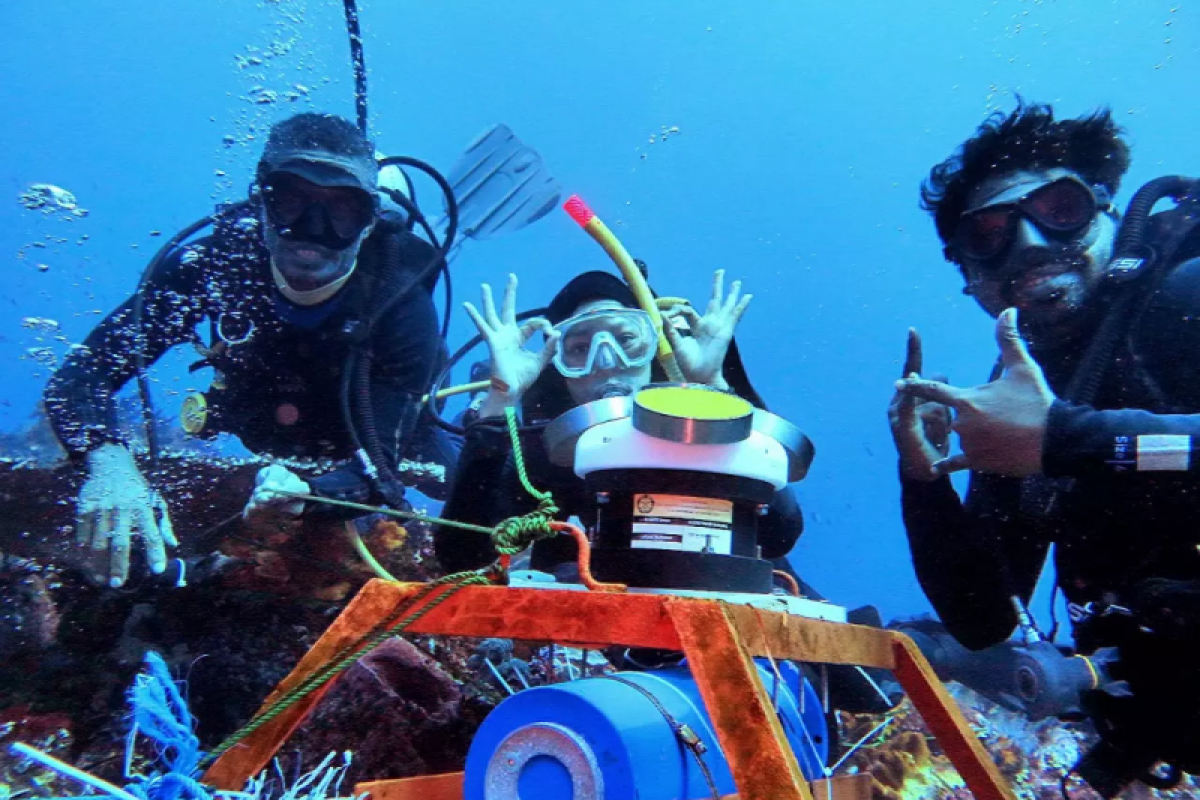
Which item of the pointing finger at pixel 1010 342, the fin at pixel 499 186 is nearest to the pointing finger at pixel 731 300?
the pointing finger at pixel 1010 342

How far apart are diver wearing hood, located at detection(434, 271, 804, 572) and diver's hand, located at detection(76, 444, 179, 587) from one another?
1598mm

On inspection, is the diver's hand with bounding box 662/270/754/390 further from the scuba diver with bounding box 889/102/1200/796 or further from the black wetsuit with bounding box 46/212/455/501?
the black wetsuit with bounding box 46/212/455/501

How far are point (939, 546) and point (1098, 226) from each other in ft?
6.16

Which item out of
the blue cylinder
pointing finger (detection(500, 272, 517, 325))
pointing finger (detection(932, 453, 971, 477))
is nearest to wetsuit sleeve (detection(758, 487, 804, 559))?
pointing finger (detection(932, 453, 971, 477))

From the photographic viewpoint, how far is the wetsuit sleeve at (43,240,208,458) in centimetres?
418

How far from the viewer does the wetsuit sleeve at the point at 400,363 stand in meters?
4.80

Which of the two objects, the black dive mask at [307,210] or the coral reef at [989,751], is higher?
the black dive mask at [307,210]

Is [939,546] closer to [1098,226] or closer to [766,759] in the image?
[1098,226]

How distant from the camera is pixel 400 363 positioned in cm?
489

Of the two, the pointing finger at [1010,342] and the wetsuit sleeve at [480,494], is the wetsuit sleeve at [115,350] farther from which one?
the pointing finger at [1010,342]

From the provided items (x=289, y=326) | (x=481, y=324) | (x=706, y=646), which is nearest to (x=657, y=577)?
(x=706, y=646)

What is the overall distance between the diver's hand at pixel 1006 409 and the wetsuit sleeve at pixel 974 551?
49cm

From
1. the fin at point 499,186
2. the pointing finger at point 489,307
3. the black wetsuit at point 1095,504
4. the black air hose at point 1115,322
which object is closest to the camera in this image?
the black wetsuit at point 1095,504

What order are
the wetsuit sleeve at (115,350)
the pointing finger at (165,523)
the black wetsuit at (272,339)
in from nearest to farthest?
1. the wetsuit sleeve at (115,350)
2. the black wetsuit at (272,339)
3. the pointing finger at (165,523)
